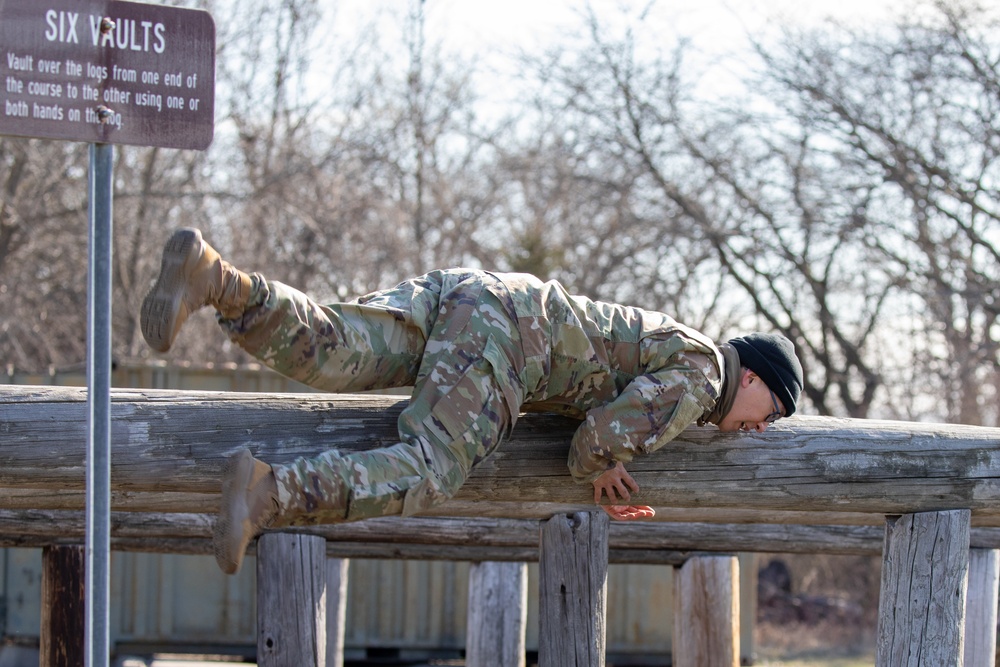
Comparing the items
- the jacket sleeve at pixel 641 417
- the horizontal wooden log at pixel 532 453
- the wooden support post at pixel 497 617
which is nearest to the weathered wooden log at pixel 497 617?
the wooden support post at pixel 497 617

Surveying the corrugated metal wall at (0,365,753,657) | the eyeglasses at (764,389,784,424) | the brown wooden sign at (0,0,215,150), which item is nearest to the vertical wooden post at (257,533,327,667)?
the eyeglasses at (764,389,784,424)

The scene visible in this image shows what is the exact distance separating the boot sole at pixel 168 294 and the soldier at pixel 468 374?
53 millimetres

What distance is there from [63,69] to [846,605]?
45.7 feet

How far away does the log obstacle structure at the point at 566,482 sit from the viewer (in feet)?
12.7

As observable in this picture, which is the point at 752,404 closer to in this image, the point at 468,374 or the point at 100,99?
the point at 468,374

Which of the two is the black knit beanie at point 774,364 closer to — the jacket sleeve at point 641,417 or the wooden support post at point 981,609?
the jacket sleeve at point 641,417

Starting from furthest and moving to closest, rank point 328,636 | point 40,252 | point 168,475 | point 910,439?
point 40,252
point 328,636
point 910,439
point 168,475

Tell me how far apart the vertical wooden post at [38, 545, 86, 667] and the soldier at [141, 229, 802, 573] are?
264 centimetres

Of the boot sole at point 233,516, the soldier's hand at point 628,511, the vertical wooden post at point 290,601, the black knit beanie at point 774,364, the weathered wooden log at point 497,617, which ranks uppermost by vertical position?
the black knit beanie at point 774,364

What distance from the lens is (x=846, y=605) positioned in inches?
589

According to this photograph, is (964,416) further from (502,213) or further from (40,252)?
(40,252)

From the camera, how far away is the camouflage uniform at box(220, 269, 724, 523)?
3.58 m

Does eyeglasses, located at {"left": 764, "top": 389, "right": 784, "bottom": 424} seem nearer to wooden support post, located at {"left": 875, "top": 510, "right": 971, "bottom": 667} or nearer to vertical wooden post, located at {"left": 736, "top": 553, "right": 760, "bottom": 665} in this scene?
wooden support post, located at {"left": 875, "top": 510, "right": 971, "bottom": 667}

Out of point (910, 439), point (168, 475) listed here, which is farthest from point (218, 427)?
point (910, 439)
